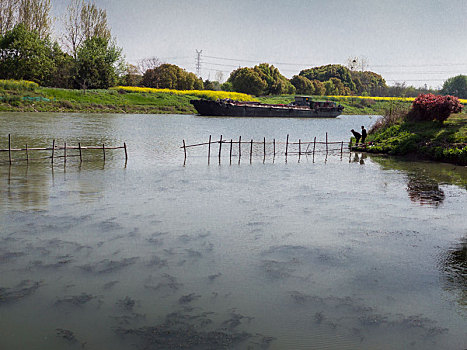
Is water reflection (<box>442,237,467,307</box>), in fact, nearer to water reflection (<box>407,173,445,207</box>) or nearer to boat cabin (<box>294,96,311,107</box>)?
water reflection (<box>407,173,445,207</box>)

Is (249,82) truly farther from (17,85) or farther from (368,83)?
(368,83)

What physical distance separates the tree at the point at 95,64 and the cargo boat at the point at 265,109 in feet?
44.8

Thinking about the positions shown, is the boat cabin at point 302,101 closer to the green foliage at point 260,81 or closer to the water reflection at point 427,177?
the green foliage at point 260,81

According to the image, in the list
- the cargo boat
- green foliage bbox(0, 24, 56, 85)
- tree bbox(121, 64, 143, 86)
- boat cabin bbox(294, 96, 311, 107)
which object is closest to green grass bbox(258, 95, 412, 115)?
boat cabin bbox(294, 96, 311, 107)

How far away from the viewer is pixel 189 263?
815cm

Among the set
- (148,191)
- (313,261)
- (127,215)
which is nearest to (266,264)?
(313,261)

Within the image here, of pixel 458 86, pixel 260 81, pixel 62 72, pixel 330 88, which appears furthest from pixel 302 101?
pixel 458 86

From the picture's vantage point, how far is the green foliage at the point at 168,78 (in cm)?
7588

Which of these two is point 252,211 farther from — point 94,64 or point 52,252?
point 94,64

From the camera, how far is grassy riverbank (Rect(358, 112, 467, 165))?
73.5ft

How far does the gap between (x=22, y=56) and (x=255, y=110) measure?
3190 cm

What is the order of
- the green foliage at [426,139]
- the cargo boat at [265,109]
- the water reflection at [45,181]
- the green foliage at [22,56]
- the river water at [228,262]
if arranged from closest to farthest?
the river water at [228,262] → the water reflection at [45,181] → the green foliage at [426,139] → the green foliage at [22,56] → the cargo boat at [265,109]

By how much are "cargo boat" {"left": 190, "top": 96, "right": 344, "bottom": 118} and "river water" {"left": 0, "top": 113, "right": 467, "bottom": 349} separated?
4381 cm

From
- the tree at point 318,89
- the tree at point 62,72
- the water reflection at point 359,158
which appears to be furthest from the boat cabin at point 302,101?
the water reflection at point 359,158
